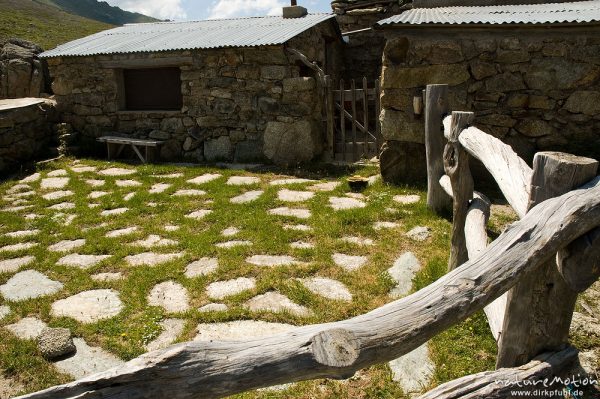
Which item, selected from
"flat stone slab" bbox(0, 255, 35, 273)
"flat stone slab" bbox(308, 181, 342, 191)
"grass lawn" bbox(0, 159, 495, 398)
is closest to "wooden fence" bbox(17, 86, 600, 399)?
"grass lawn" bbox(0, 159, 495, 398)

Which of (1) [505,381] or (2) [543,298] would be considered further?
(2) [543,298]

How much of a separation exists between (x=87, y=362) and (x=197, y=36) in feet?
26.7

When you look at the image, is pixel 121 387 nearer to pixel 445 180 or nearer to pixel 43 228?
pixel 445 180

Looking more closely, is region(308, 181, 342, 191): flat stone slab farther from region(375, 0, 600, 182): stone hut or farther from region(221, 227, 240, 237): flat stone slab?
region(221, 227, 240, 237): flat stone slab

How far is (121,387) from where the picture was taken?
1.31 metres

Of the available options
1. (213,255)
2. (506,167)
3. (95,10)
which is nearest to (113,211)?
(213,255)

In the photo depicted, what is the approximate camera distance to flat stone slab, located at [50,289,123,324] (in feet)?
11.8

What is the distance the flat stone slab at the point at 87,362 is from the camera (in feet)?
9.71

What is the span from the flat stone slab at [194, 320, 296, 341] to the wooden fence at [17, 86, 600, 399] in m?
1.49

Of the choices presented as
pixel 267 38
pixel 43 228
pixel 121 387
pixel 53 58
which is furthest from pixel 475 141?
pixel 53 58

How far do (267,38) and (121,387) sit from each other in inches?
314

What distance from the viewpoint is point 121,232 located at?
5465 mm

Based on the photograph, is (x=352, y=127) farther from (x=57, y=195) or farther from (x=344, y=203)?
(x=57, y=195)

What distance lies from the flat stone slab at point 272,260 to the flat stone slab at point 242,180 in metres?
2.86
